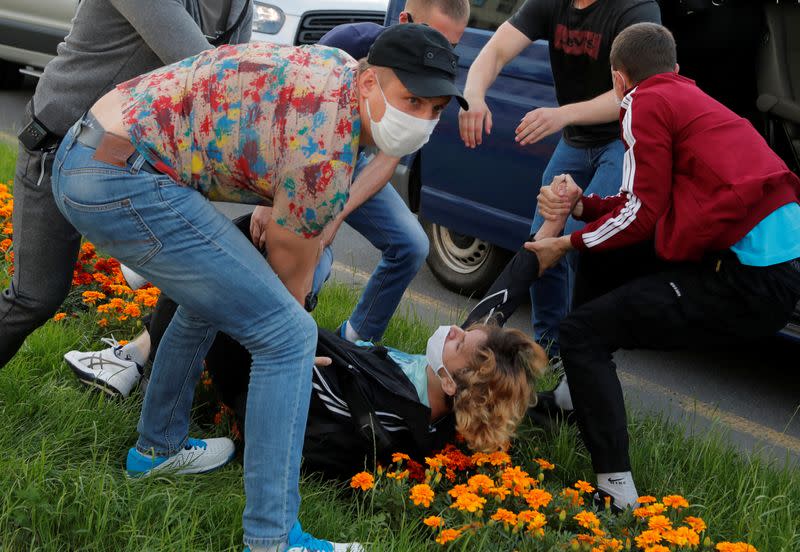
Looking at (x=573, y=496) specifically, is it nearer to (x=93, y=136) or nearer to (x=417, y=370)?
(x=417, y=370)

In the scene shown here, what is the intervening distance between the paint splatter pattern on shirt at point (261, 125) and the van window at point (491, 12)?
2.91m

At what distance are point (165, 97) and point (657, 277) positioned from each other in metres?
1.60

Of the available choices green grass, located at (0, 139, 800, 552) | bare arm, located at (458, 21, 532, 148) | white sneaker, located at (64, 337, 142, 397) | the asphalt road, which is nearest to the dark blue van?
the asphalt road

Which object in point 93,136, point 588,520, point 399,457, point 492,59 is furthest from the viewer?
point 492,59

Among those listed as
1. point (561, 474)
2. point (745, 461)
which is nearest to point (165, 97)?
point (561, 474)

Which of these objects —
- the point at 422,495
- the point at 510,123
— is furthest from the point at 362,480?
the point at 510,123

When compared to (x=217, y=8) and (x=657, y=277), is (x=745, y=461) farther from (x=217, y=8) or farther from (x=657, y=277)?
(x=217, y=8)

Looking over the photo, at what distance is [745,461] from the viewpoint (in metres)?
3.62

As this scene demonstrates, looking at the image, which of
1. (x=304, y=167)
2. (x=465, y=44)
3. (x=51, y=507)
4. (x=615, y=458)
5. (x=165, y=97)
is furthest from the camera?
(x=465, y=44)

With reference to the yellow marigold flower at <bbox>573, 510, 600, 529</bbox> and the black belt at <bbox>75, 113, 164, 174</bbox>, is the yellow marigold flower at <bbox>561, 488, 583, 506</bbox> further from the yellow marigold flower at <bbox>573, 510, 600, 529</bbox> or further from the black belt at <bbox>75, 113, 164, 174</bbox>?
the black belt at <bbox>75, 113, 164, 174</bbox>

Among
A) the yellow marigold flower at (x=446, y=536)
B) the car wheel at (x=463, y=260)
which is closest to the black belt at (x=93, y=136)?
the yellow marigold flower at (x=446, y=536)

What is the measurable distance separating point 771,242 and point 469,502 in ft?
3.99

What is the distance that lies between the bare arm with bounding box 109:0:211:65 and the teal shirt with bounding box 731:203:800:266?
170 cm

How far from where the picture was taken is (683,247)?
316 cm
